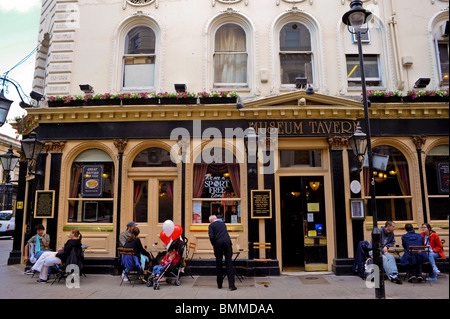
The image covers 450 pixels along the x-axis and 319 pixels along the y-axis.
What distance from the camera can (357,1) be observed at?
7371mm

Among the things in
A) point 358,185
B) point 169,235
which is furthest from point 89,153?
point 358,185

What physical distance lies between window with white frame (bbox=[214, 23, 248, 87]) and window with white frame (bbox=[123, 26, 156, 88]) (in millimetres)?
2192

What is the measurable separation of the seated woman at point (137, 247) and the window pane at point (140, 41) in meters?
6.24

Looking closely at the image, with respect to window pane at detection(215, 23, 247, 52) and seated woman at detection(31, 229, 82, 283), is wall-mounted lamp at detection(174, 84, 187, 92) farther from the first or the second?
seated woman at detection(31, 229, 82, 283)

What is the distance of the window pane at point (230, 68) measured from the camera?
11.3m

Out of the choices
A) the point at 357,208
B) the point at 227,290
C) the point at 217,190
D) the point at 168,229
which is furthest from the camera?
the point at 217,190

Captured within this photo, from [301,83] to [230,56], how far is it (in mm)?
2616

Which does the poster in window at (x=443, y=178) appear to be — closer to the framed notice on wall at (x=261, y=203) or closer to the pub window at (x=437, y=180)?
the pub window at (x=437, y=180)

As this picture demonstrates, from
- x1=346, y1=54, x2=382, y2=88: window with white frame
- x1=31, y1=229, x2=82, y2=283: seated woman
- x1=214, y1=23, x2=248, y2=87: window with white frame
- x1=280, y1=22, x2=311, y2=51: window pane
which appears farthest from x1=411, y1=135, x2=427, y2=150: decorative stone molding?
x1=31, y1=229, x2=82, y2=283: seated woman

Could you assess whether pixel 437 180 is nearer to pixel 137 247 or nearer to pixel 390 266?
pixel 390 266

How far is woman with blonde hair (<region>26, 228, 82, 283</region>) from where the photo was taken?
8758 millimetres

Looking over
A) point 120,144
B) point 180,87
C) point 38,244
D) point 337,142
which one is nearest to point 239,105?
point 180,87

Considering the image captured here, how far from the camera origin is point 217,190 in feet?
34.9

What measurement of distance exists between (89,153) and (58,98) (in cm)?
199
